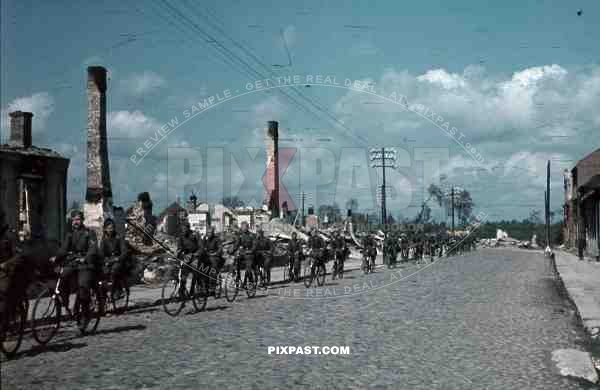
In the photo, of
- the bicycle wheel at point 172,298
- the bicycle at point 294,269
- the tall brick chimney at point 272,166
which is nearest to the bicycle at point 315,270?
the bicycle at point 294,269

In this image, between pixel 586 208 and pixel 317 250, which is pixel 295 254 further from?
pixel 586 208

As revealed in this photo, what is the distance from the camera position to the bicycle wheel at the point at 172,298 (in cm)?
1341

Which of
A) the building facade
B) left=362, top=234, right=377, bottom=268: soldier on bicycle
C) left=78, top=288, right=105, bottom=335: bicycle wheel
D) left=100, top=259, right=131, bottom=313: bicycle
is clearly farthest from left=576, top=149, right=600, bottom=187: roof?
left=78, top=288, right=105, bottom=335: bicycle wheel

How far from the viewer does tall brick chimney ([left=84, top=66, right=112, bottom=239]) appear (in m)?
20.5

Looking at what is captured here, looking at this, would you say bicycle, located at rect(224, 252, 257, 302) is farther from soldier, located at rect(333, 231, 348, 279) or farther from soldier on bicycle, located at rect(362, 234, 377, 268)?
soldier on bicycle, located at rect(362, 234, 377, 268)

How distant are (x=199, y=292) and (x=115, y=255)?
2518mm

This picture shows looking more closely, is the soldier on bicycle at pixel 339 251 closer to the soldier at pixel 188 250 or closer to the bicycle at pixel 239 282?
the bicycle at pixel 239 282

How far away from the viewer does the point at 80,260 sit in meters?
10.9

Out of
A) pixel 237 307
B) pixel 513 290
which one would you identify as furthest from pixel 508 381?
pixel 513 290

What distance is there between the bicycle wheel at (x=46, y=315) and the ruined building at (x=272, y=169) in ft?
118

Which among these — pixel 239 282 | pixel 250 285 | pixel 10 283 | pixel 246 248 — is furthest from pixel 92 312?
pixel 246 248

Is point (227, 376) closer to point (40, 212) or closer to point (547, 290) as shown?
point (40, 212)

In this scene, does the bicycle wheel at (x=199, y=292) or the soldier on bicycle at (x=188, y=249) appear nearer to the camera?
the soldier on bicycle at (x=188, y=249)

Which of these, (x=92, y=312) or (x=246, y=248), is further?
(x=246, y=248)
